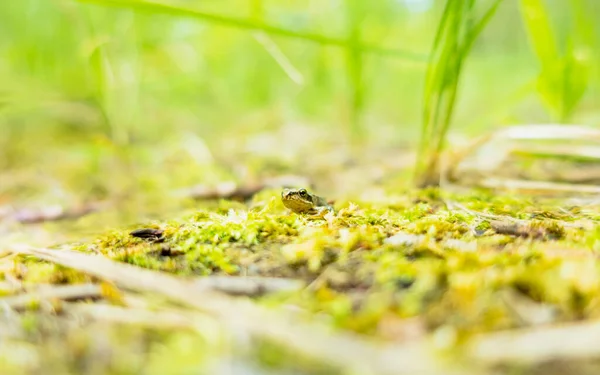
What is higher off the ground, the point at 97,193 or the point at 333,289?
the point at 333,289

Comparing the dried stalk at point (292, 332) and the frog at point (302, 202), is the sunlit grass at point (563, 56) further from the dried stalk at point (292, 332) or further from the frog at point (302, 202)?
the dried stalk at point (292, 332)

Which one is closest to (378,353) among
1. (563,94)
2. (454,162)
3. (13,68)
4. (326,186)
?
(454,162)

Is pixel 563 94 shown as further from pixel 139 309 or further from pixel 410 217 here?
pixel 139 309

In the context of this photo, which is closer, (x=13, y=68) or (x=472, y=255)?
(x=472, y=255)

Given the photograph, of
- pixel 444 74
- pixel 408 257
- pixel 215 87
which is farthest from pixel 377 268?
pixel 215 87

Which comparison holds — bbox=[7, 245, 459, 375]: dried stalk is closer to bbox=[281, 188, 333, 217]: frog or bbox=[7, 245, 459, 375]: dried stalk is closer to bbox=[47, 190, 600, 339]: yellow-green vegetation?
bbox=[47, 190, 600, 339]: yellow-green vegetation

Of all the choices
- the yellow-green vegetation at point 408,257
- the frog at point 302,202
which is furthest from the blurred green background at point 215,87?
the yellow-green vegetation at point 408,257

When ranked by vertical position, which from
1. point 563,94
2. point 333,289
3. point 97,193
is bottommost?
point 97,193

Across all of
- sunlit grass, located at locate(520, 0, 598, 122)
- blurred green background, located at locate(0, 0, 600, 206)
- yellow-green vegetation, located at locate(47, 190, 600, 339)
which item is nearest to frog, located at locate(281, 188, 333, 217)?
yellow-green vegetation, located at locate(47, 190, 600, 339)
